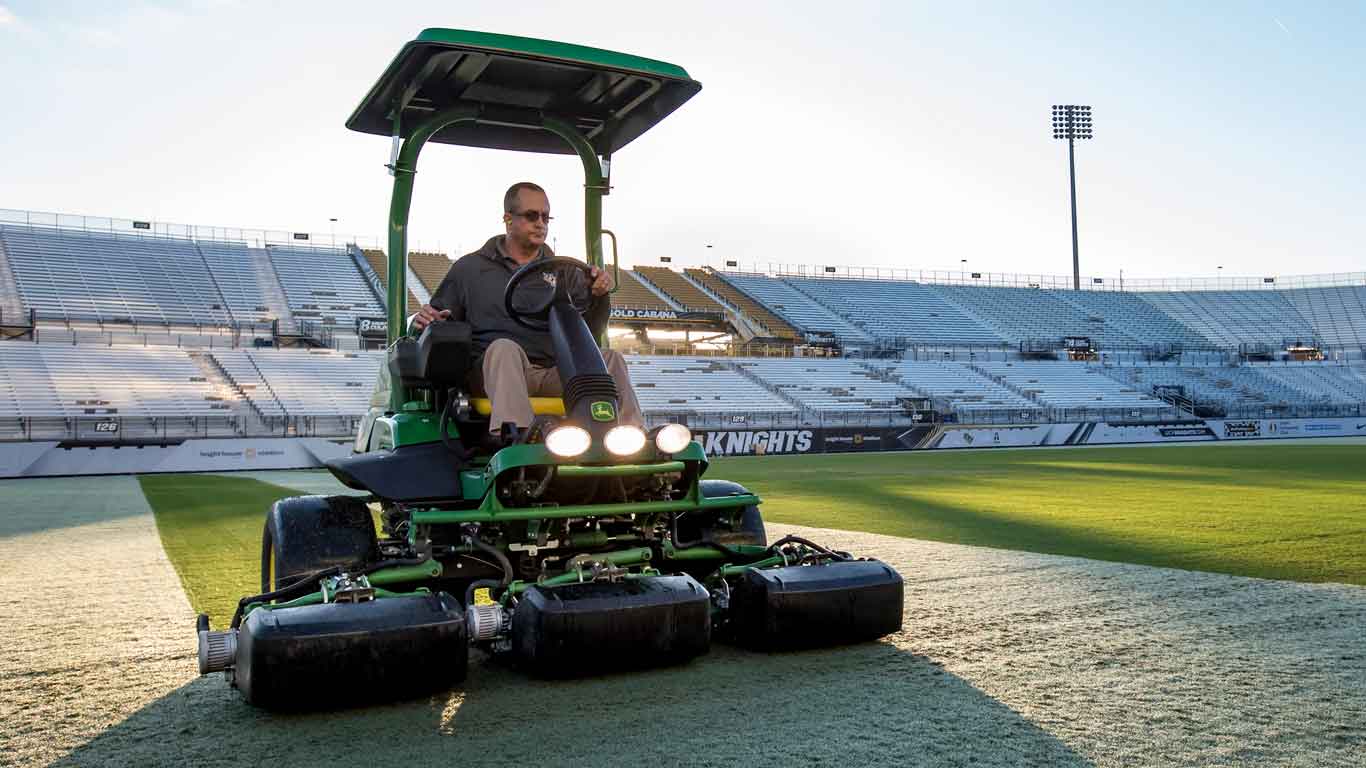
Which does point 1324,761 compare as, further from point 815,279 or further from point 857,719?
point 815,279

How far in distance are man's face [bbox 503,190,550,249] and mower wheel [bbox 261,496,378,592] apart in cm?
145

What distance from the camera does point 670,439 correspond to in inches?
169

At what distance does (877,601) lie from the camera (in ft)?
14.7

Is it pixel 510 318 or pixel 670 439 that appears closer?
pixel 670 439

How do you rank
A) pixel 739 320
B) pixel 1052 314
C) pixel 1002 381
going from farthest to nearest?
pixel 1052 314
pixel 739 320
pixel 1002 381

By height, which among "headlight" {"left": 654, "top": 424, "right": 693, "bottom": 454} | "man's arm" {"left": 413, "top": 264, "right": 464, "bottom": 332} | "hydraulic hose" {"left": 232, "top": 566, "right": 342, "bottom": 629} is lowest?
"hydraulic hose" {"left": 232, "top": 566, "right": 342, "bottom": 629}

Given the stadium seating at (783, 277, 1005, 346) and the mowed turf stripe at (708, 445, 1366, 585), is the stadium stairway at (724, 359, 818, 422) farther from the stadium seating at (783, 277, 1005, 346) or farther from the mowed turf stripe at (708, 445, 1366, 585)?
the mowed turf stripe at (708, 445, 1366, 585)

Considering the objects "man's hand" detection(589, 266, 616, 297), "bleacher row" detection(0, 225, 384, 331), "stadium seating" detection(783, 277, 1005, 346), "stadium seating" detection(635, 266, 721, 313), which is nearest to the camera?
"man's hand" detection(589, 266, 616, 297)

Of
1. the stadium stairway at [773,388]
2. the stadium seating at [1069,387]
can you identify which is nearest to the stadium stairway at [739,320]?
the stadium stairway at [773,388]

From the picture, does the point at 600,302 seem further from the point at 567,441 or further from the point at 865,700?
the point at 865,700

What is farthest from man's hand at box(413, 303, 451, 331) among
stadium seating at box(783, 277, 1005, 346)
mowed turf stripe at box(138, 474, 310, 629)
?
stadium seating at box(783, 277, 1005, 346)

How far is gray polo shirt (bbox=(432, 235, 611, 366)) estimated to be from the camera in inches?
192

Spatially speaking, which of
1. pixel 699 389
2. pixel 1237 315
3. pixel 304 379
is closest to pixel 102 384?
pixel 304 379

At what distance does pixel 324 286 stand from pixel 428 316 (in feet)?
147
